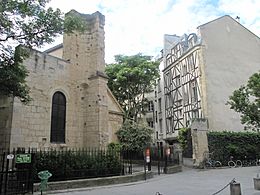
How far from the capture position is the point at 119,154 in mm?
13930

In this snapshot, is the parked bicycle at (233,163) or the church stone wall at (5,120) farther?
the parked bicycle at (233,163)

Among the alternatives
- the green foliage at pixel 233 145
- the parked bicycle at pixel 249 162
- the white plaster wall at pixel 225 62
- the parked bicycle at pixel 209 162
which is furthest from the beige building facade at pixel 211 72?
the parked bicycle at pixel 209 162

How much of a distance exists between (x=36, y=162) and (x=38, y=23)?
5.28 metres

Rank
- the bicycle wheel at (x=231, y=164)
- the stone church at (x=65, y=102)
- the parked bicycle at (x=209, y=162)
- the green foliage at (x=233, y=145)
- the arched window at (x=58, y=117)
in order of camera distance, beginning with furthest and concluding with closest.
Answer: the green foliage at (x=233, y=145), the bicycle wheel at (x=231, y=164), the parked bicycle at (x=209, y=162), the arched window at (x=58, y=117), the stone church at (x=65, y=102)

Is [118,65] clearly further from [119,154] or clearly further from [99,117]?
[119,154]

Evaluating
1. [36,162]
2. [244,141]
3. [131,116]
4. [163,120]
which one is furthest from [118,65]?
[36,162]

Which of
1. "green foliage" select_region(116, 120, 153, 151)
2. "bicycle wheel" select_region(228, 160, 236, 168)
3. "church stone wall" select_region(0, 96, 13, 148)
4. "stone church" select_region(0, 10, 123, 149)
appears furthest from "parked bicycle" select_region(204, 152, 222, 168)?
"church stone wall" select_region(0, 96, 13, 148)

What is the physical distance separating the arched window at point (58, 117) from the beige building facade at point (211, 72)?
12.9m

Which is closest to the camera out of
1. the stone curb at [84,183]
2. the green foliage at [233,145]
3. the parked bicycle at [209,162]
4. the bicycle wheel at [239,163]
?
the stone curb at [84,183]

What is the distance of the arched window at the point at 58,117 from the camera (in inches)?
Answer: 596

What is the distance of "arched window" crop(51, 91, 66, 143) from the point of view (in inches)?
596

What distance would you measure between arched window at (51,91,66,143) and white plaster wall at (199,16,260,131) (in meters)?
13.7

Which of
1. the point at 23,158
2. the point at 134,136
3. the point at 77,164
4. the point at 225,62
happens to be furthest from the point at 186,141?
the point at 23,158

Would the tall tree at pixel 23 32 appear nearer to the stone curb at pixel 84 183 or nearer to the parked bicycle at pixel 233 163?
the stone curb at pixel 84 183
